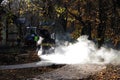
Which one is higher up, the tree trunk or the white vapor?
the tree trunk

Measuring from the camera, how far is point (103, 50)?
2352cm

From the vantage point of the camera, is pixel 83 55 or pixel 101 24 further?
pixel 101 24

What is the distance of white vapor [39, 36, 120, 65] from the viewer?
69.7ft

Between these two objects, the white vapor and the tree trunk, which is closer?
the white vapor

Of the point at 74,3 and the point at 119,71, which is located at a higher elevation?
the point at 74,3

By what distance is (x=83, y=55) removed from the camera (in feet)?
76.0

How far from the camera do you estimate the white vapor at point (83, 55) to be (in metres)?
21.3

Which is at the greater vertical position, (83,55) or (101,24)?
(101,24)

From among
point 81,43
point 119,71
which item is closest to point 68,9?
point 81,43

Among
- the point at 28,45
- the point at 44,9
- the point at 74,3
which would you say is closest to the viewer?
the point at 44,9

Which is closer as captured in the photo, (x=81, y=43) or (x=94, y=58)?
(x=94, y=58)

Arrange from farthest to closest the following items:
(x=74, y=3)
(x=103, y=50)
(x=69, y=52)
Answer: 1. (x=74, y=3)
2. (x=69, y=52)
3. (x=103, y=50)

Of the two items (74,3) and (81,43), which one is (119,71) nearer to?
(81,43)

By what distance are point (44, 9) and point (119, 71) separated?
14.8 m
